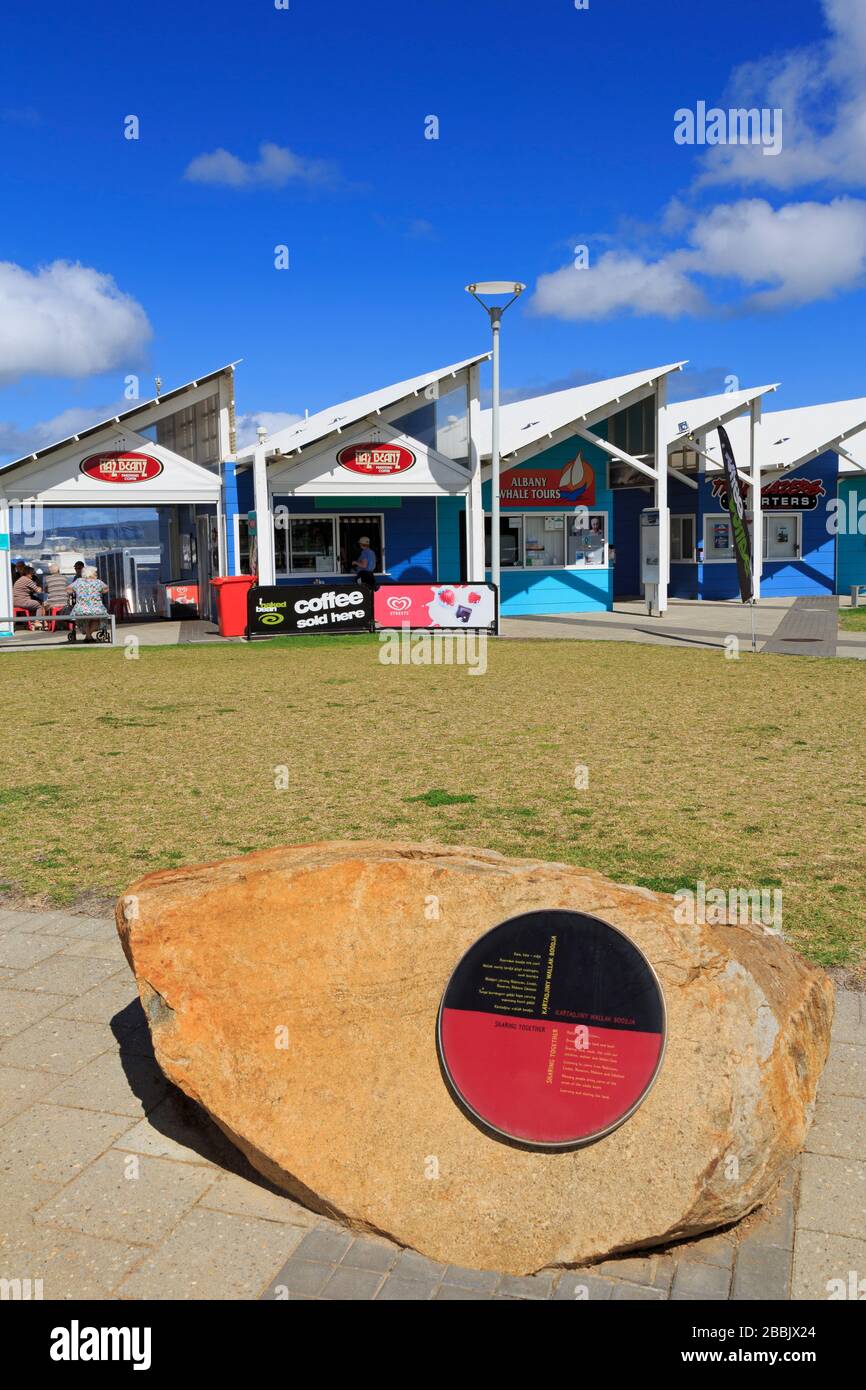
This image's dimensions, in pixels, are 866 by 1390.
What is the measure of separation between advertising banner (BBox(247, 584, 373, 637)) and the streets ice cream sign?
7.50 m

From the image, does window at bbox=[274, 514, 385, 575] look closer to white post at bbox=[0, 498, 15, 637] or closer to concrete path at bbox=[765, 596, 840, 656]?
white post at bbox=[0, 498, 15, 637]

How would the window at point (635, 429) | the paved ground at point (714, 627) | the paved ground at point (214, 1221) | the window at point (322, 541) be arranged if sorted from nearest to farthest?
the paved ground at point (214, 1221)
the paved ground at point (714, 627)
the window at point (322, 541)
the window at point (635, 429)

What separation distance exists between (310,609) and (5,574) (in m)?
6.36

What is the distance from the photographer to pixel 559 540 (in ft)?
98.3

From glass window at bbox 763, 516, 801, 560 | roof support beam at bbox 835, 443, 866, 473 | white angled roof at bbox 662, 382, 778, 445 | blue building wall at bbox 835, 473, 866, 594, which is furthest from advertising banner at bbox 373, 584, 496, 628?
blue building wall at bbox 835, 473, 866, 594

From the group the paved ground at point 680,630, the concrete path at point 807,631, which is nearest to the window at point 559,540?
the paved ground at point 680,630

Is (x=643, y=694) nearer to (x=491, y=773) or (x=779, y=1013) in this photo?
(x=491, y=773)

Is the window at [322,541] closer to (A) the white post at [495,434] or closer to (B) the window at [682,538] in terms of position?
(A) the white post at [495,434]

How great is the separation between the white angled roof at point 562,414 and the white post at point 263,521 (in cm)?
549

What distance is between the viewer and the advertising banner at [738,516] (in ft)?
94.6

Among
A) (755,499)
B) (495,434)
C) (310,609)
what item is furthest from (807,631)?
(310,609)
